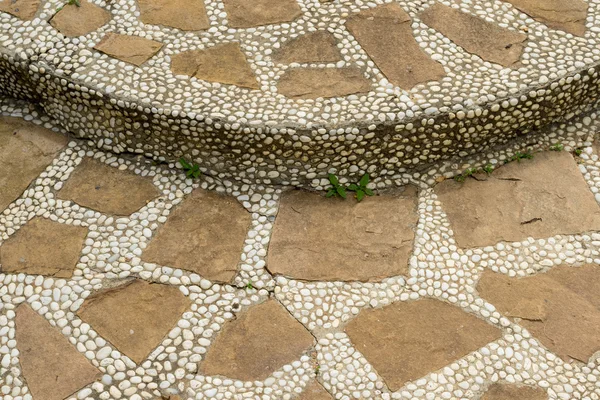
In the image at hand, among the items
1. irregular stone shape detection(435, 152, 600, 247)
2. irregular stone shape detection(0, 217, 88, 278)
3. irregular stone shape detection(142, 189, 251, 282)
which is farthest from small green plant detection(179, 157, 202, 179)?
irregular stone shape detection(435, 152, 600, 247)

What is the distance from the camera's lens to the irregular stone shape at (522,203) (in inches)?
122

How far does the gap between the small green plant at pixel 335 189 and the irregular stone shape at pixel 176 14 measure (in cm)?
121

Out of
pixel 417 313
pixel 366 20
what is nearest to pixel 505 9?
pixel 366 20

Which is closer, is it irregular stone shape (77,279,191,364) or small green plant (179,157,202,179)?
irregular stone shape (77,279,191,364)

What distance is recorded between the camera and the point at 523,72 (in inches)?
130

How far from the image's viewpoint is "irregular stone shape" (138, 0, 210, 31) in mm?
3623

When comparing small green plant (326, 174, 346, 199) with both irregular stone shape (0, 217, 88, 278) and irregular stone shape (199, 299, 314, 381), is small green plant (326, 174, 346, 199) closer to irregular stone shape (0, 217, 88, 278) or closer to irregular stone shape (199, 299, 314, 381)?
irregular stone shape (199, 299, 314, 381)

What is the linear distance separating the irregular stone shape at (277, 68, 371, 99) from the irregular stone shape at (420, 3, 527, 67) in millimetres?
659

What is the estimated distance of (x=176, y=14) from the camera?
369cm

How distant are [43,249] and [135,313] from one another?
621 mm

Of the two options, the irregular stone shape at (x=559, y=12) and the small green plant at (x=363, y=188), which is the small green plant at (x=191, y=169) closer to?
the small green plant at (x=363, y=188)

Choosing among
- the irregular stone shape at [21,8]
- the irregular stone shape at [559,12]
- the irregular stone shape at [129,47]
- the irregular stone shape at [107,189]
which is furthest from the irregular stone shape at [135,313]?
the irregular stone shape at [559,12]

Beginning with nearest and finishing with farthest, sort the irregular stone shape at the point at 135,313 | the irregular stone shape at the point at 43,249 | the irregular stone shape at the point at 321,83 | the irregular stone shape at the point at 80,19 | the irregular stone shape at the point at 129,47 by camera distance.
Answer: the irregular stone shape at the point at 135,313, the irregular stone shape at the point at 43,249, the irregular stone shape at the point at 321,83, the irregular stone shape at the point at 129,47, the irregular stone shape at the point at 80,19

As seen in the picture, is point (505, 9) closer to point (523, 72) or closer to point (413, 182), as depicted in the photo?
point (523, 72)
